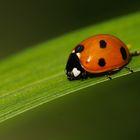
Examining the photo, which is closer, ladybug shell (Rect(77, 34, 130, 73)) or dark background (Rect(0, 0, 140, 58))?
ladybug shell (Rect(77, 34, 130, 73))

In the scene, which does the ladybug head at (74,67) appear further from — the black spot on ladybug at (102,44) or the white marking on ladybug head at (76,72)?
the black spot on ladybug at (102,44)

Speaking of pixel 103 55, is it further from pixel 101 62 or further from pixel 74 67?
pixel 74 67

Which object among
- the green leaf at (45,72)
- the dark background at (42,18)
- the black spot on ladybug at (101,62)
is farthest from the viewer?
the dark background at (42,18)

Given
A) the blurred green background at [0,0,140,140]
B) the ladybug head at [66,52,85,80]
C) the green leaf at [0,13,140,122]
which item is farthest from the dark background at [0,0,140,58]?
the ladybug head at [66,52,85,80]

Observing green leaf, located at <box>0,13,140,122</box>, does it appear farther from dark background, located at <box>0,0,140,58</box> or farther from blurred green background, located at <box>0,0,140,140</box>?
dark background, located at <box>0,0,140,58</box>

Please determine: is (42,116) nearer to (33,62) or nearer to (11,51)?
(33,62)

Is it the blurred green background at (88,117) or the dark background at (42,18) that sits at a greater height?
the dark background at (42,18)

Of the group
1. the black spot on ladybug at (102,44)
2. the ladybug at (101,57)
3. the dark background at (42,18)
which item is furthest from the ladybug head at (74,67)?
the dark background at (42,18)

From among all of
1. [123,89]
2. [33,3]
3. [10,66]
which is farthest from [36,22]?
[123,89]
